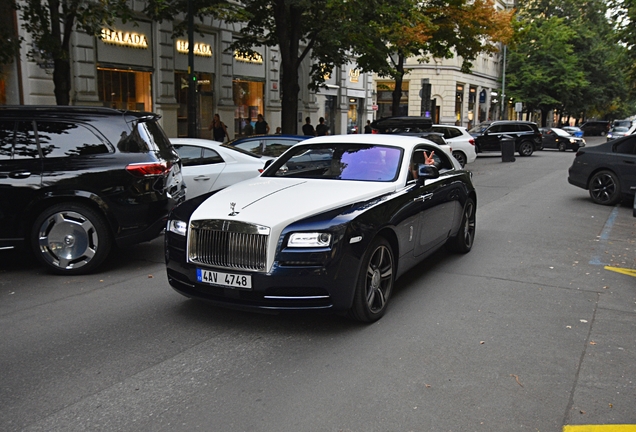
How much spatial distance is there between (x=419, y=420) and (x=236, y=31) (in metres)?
26.1

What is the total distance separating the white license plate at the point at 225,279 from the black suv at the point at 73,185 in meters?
2.57

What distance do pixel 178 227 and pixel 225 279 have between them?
2.51ft

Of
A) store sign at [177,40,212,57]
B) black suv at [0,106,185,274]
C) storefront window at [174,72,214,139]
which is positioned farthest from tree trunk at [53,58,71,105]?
store sign at [177,40,212,57]

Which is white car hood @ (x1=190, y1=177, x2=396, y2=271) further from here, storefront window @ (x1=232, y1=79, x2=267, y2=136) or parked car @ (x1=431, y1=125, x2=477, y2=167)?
storefront window @ (x1=232, y1=79, x2=267, y2=136)

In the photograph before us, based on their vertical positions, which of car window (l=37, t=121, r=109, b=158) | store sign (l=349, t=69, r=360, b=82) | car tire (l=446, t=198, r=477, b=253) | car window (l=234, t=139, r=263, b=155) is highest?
store sign (l=349, t=69, r=360, b=82)

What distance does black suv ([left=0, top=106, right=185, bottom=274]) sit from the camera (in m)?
7.37

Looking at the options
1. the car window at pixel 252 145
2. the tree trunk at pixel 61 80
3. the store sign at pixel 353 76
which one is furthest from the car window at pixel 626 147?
the store sign at pixel 353 76

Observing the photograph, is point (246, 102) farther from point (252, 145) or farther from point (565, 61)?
point (565, 61)

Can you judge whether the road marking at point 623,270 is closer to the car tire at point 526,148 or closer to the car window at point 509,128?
the car window at point 509,128

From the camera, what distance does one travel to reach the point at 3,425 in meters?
3.78

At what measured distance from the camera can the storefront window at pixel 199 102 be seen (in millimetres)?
25328

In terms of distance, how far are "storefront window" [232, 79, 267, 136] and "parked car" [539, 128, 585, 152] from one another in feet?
59.9

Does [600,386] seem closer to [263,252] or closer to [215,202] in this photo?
[263,252]

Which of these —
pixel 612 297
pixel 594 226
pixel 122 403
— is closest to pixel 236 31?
pixel 594 226
